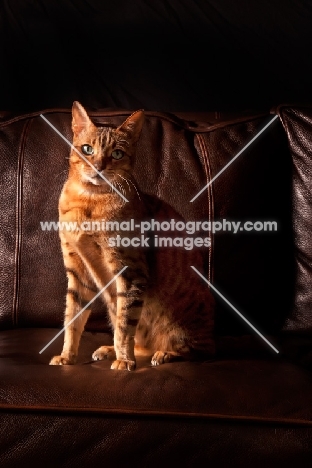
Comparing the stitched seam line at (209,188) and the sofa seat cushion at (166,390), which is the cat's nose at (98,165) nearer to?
the stitched seam line at (209,188)

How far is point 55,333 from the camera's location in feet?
4.57

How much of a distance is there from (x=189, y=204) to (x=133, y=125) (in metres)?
0.25

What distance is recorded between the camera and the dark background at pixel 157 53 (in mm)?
1853

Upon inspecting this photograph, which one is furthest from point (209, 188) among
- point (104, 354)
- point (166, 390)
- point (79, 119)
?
point (166, 390)

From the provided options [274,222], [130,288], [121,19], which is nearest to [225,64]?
[121,19]

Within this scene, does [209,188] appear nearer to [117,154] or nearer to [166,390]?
[117,154]

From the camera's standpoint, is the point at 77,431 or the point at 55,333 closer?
Answer: the point at 77,431

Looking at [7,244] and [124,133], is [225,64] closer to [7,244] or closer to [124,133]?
[124,133]

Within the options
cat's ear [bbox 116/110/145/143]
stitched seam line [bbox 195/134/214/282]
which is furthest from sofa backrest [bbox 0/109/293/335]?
cat's ear [bbox 116/110/145/143]

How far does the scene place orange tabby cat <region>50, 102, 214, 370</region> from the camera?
1.26m

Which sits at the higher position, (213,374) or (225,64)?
(225,64)

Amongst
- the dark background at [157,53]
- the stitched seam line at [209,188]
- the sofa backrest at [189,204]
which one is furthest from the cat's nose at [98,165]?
the dark background at [157,53]

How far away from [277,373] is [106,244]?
0.45 m

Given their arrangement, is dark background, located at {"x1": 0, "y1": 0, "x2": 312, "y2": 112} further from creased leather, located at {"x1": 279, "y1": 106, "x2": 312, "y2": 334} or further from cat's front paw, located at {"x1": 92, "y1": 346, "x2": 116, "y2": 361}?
cat's front paw, located at {"x1": 92, "y1": 346, "x2": 116, "y2": 361}
